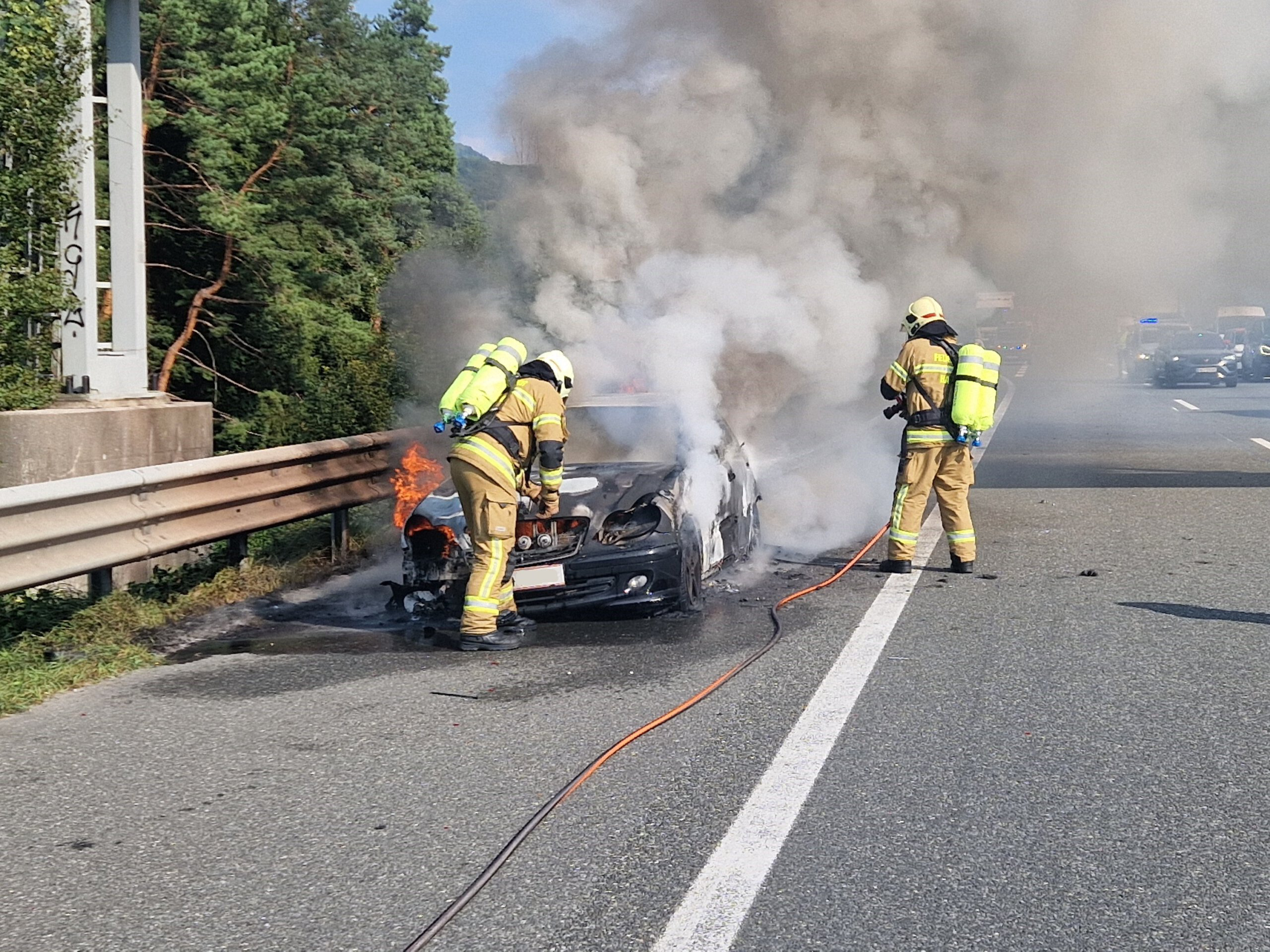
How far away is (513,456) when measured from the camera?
301 inches

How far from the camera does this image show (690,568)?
8.00 metres

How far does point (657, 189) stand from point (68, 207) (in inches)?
202

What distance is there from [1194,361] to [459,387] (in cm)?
3462

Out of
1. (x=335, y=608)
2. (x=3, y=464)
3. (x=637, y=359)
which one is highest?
(x=637, y=359)

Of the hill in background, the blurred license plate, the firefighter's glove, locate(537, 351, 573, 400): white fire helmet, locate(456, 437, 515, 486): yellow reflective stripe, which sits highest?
the hill in background

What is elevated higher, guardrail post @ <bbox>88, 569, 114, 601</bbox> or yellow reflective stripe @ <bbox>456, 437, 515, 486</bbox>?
yellow reflective stripe @ <bbox>456, 437, 515, 486</bbox>

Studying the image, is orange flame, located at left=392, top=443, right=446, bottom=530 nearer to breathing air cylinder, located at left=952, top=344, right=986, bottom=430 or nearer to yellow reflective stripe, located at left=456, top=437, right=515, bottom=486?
yellow reflective stripe, located at left=456, top=437, right=515, bottom=486

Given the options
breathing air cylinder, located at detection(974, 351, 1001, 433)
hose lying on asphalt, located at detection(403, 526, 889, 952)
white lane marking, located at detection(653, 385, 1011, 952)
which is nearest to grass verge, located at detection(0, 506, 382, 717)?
hose lying on asphalt, located at detection(403, 526, 889, 952)

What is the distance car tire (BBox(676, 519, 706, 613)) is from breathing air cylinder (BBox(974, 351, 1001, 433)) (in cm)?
244

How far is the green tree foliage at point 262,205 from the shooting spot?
2167 centimetres

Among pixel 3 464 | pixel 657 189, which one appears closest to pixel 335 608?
pixel 3 464

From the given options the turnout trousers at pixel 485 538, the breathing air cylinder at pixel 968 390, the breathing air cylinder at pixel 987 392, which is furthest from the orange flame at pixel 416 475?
the breathing air cylinder at pixel 987 392

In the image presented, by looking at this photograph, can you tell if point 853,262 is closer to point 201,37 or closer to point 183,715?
point 183,715

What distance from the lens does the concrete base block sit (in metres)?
9.12
